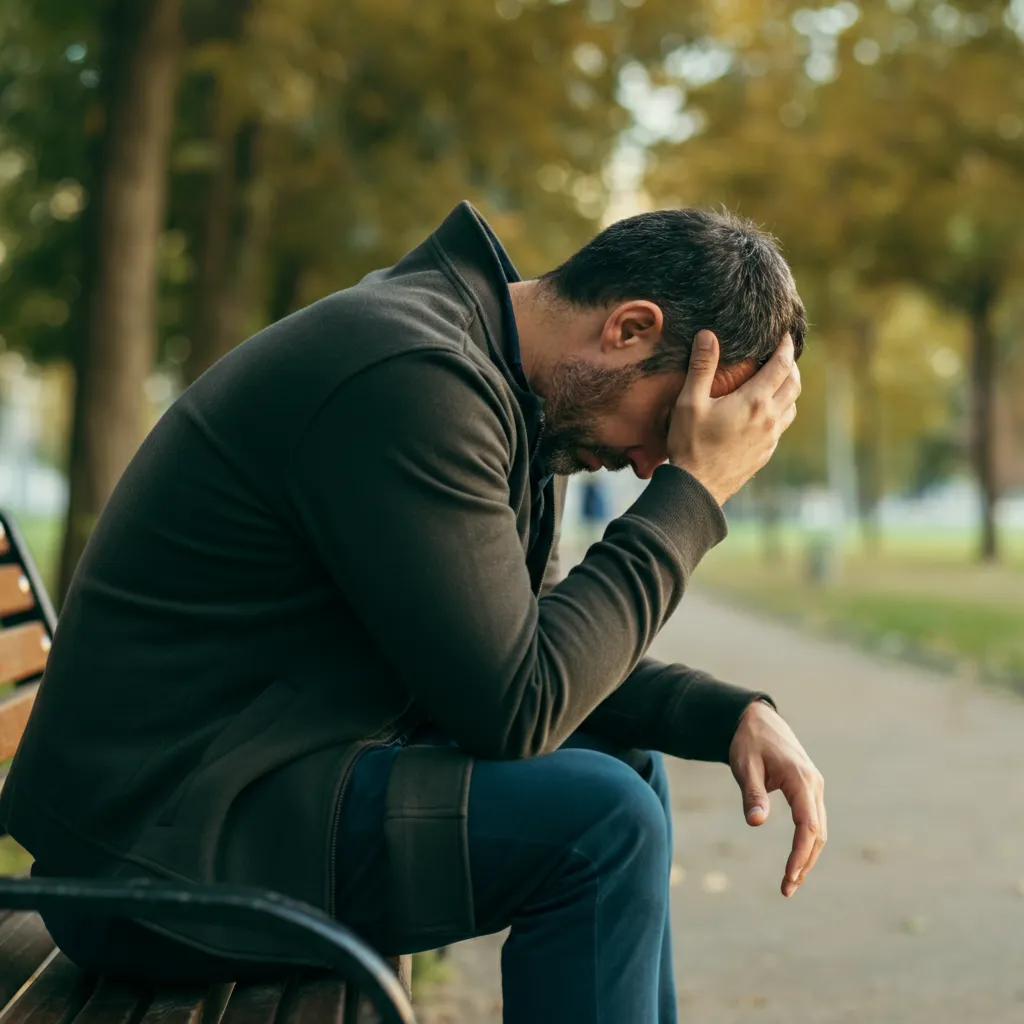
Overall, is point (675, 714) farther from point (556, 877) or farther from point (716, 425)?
point (556, 877)

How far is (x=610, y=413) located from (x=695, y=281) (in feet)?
0.80

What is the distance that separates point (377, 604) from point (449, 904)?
371 mm

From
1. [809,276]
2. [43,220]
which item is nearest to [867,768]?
[43,220]

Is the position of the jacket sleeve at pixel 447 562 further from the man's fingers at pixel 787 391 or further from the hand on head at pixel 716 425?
the man's fingers at pixel 787 391

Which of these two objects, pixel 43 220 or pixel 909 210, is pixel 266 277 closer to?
pixel 43 220

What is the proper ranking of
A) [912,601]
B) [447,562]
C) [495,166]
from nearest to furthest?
[447,562] → [495,166] → [912,601]

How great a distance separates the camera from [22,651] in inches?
111

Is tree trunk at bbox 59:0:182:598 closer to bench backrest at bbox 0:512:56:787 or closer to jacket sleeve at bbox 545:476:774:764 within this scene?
bench backrest at bbox 0:512:56:787

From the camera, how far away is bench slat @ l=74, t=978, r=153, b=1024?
188cm

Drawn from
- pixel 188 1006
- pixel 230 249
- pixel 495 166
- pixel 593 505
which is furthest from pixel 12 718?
pixel 593 505

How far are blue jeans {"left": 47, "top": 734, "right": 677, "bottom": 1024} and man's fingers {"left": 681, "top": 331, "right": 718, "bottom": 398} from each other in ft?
1.87

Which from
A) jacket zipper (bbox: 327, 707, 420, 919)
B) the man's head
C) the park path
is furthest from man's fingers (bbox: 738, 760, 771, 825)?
the park path

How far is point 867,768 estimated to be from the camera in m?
7.09

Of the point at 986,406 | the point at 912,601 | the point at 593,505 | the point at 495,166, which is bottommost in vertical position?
the point at 593,505
